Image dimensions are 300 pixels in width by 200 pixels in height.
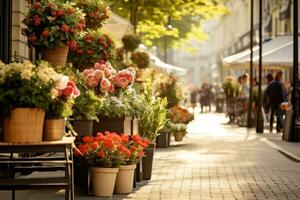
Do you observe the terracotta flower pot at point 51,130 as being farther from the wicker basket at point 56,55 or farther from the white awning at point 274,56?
the white awning at point 274,56

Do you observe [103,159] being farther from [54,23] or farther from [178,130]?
[178,130]

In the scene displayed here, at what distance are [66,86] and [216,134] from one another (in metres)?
17.4

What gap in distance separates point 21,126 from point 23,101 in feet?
0.80

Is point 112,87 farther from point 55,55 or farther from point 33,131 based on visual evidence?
point 33,131

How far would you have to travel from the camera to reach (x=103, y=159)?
9.99 meters

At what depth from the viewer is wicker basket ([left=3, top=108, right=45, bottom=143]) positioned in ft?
26.1

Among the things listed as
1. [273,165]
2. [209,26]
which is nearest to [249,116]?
[273,165]

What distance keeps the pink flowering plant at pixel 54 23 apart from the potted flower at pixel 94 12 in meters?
2.42

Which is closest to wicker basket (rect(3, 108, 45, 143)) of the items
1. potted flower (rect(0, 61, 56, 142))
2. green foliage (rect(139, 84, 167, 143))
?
potted flower (rect(0, 61, 56, 142))

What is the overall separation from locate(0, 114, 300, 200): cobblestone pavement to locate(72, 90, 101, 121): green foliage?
102 centimetres

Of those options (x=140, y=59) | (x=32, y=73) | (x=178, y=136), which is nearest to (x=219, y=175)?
(x=32, y=73)

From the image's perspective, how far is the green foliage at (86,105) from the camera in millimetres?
10305

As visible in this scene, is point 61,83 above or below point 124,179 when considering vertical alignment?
above

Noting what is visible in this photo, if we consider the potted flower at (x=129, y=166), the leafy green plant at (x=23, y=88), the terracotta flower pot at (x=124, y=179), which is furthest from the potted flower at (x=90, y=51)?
the leafy green plant at (x=23, y=88)
